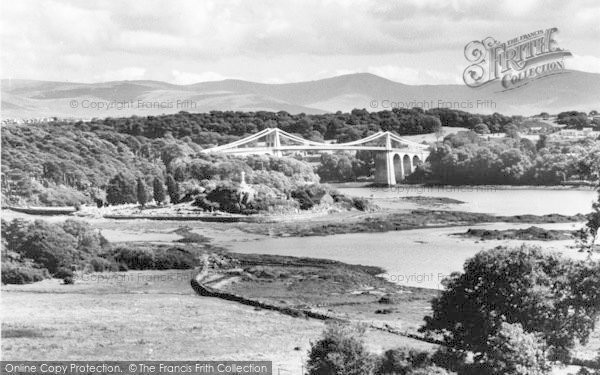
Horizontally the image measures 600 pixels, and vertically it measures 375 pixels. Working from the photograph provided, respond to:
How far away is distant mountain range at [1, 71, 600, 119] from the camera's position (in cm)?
2408

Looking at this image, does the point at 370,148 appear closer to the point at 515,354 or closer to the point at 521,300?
the point at 521,300

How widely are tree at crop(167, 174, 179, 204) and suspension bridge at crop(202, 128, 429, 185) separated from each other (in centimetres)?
261

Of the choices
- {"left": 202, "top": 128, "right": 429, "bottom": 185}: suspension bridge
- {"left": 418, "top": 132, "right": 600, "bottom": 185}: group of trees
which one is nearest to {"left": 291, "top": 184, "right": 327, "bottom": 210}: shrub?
{"left": 202, "top": 128, "right": 429, "bottom": 185}: suspension bridge

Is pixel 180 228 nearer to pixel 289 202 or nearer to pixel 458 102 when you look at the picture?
pixel 289 202

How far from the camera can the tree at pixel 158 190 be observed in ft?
71.3

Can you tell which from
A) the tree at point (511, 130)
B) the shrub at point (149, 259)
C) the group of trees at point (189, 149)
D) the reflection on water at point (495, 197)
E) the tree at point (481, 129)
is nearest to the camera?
the shrub at point (149, 259)

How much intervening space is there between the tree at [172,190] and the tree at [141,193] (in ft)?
1.98

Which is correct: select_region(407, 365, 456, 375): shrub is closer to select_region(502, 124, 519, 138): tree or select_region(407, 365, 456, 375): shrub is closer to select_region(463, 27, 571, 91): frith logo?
select_region(463, 27, 571, 91): frith logo

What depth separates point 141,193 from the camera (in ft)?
70.6

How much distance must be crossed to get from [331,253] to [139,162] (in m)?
5.57

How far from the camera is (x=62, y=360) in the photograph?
44.0 feet

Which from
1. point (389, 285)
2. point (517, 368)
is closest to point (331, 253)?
point (389, 285)

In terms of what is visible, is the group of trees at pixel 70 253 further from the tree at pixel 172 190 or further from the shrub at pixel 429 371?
the shrub at pixel 429 371

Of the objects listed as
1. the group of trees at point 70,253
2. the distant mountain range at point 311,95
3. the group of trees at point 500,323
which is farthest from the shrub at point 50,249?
the group of trees at point 500,323
